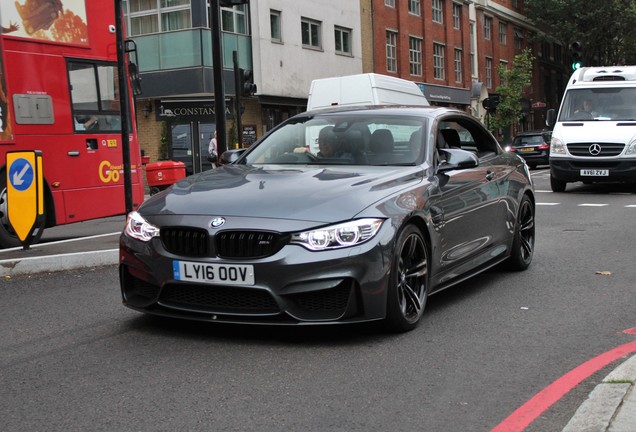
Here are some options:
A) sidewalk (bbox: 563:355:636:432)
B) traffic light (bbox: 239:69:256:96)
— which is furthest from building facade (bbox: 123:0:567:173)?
sidewalk (bbox: 563:355:636:432)

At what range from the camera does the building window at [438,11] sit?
1784 inches

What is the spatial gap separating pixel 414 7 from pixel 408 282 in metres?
39.1

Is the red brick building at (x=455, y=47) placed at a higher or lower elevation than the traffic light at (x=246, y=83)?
higher

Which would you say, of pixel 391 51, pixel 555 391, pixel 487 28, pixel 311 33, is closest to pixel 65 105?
pixel 555 391

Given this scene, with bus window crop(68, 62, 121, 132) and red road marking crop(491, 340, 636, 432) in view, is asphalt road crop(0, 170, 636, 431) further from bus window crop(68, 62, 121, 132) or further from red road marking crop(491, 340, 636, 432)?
bus window crop(68, 62, 121, 132)

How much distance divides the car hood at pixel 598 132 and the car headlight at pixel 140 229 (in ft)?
46.4

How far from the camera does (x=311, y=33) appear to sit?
3447 cm

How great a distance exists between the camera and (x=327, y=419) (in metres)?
3.83

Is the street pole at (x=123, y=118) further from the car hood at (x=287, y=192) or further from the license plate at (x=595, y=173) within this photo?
the license plate at (x=595, y=173)

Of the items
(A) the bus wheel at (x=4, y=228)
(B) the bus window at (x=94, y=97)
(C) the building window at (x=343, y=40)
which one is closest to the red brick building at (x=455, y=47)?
(C) the building window at (x=343, y=40)

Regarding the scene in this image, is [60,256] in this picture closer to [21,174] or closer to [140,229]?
[21,174]

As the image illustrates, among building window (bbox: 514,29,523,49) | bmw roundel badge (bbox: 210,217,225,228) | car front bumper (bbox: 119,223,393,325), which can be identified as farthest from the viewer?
building window (bbox: 514,29,523,49)

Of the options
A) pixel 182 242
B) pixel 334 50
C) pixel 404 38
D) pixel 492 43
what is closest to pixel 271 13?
pixel 334 50

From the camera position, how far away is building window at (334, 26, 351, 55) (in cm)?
3622
